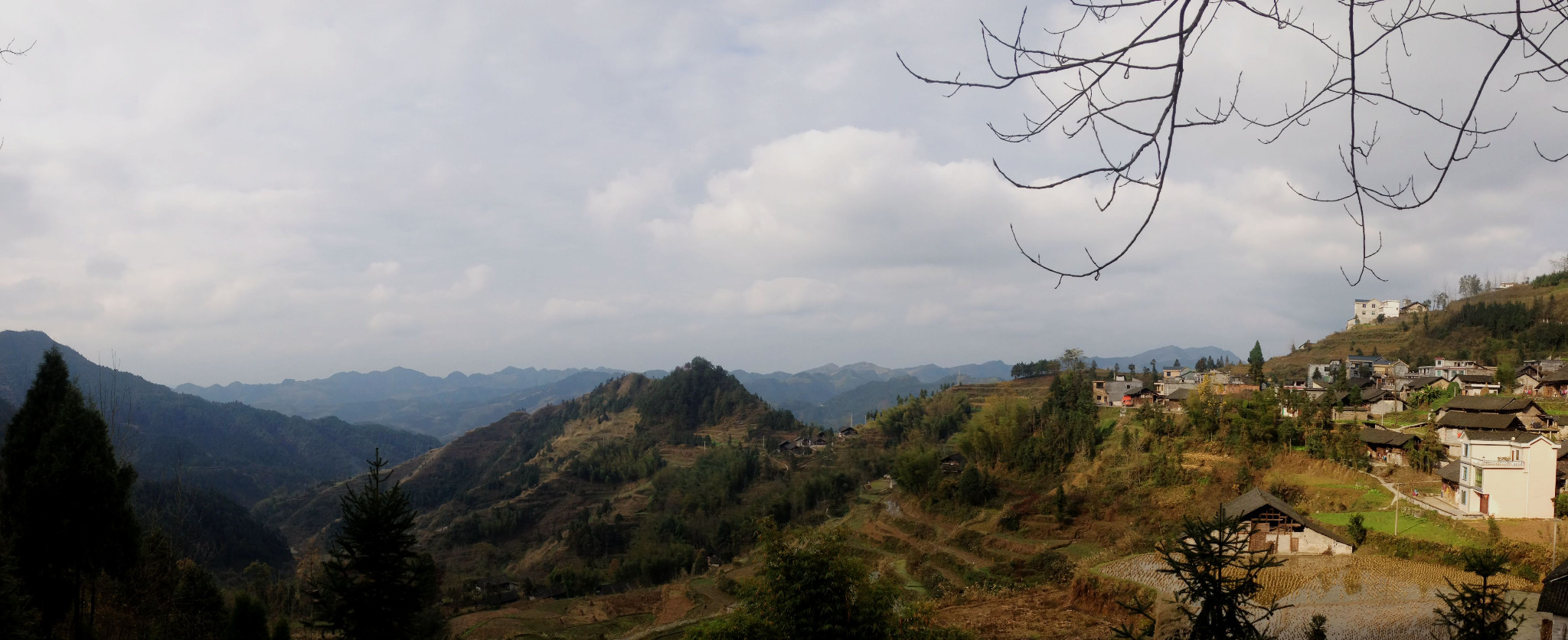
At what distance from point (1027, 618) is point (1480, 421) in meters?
16.8

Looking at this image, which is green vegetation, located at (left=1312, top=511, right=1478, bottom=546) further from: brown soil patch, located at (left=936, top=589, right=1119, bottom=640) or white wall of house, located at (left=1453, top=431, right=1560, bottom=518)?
brown soil patch, located at (left=936, top=589, right=1119, bottom=640)

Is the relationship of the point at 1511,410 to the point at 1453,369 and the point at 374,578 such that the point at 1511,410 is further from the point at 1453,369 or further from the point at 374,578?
the point at 374,578

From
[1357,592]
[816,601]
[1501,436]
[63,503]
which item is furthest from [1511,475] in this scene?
[63,503]

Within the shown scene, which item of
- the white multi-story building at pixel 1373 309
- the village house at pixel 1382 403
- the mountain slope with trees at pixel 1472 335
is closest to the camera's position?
the village house at pixel 1382 403

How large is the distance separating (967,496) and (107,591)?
28.2 meters

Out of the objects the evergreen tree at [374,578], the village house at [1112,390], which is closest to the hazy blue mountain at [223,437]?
the evergreen tree at [374,578]

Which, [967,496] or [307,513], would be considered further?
[307,513]

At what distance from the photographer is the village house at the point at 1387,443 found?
23.5m

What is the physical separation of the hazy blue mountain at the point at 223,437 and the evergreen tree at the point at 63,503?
7505cm

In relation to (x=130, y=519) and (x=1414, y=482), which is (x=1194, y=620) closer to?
(x=130, y=519)

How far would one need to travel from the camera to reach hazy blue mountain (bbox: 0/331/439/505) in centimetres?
8550

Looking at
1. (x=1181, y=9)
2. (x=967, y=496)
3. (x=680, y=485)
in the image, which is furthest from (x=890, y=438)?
(x=1181, y=9)

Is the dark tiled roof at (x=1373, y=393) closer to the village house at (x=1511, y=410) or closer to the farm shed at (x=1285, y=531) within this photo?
the village house at (x=1511, y=410)

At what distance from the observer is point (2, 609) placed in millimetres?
8492
